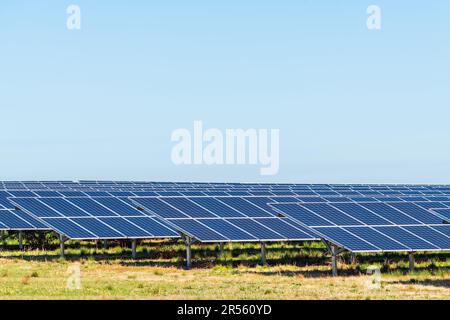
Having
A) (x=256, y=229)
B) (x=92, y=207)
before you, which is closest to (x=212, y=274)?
(x=256, y=229)

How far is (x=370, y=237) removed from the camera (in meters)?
32.8

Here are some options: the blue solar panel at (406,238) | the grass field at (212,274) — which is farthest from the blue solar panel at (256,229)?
the blue solar panel at (406,238)

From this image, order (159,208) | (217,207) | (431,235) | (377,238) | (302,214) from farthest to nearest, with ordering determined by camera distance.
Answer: (217,207) < (159,208) < (302,214) < (431,235) < (377,238)

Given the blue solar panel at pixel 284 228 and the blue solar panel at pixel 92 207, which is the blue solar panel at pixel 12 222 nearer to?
the blue solar panel at pixel 92 207

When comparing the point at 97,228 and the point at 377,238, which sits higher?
the point at 97,228

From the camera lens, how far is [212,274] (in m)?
33.6

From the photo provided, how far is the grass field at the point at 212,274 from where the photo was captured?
1033 inches

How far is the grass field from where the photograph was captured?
26234 mm

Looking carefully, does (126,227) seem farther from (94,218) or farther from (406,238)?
(406,238)

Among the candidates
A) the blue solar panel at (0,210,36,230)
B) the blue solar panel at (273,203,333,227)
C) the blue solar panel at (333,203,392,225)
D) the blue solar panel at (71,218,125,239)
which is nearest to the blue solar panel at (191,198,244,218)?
the blue solar panel at (273,203,333,227)

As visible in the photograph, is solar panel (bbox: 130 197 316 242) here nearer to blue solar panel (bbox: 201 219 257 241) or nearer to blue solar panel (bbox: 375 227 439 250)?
blue solar panel (bbox: 201 219 257 241)

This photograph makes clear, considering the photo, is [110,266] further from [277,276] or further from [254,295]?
[254,295]
